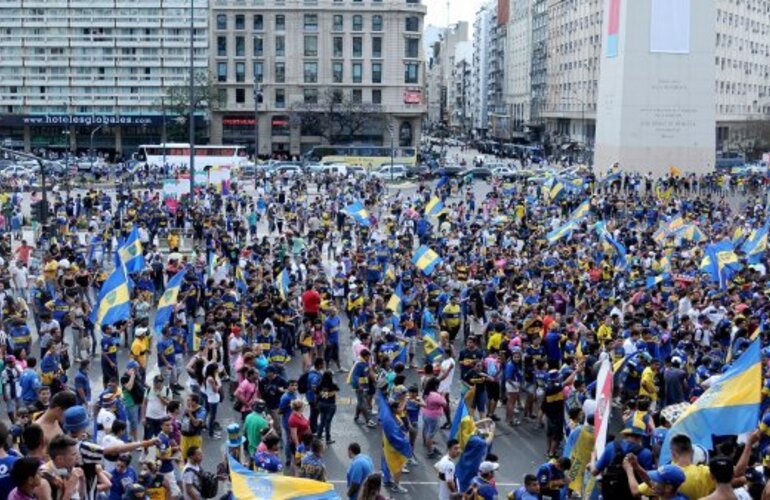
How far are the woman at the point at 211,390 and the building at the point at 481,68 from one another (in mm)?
143631

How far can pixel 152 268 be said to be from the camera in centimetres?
2416

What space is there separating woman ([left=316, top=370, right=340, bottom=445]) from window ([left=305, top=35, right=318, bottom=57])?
255 ft

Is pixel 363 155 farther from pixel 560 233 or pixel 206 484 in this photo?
pixel 206 484

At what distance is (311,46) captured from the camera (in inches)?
3521

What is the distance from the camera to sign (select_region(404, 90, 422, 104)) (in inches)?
3509

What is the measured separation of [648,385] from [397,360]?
398 centimetres

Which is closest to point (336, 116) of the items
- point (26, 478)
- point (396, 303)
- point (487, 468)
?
point (396, 303)

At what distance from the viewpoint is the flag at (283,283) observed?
21.2 meters

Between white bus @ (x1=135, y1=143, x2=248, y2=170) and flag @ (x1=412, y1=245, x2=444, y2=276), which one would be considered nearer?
flag @ (x1=412, y1=245, x2=444, y2=276)

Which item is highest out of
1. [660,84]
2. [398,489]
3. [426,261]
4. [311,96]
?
[660,84]

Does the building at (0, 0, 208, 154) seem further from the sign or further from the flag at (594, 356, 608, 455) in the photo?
the flag at (594, 356, 608, 455)

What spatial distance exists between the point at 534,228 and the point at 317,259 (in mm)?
10603

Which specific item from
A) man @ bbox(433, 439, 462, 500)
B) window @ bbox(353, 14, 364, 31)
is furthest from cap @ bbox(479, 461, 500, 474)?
window @ bbox(353, 14, 364, 31)

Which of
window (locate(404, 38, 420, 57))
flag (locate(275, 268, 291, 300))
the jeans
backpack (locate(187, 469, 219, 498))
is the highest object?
window (locate(404, 38, 420, 57))
